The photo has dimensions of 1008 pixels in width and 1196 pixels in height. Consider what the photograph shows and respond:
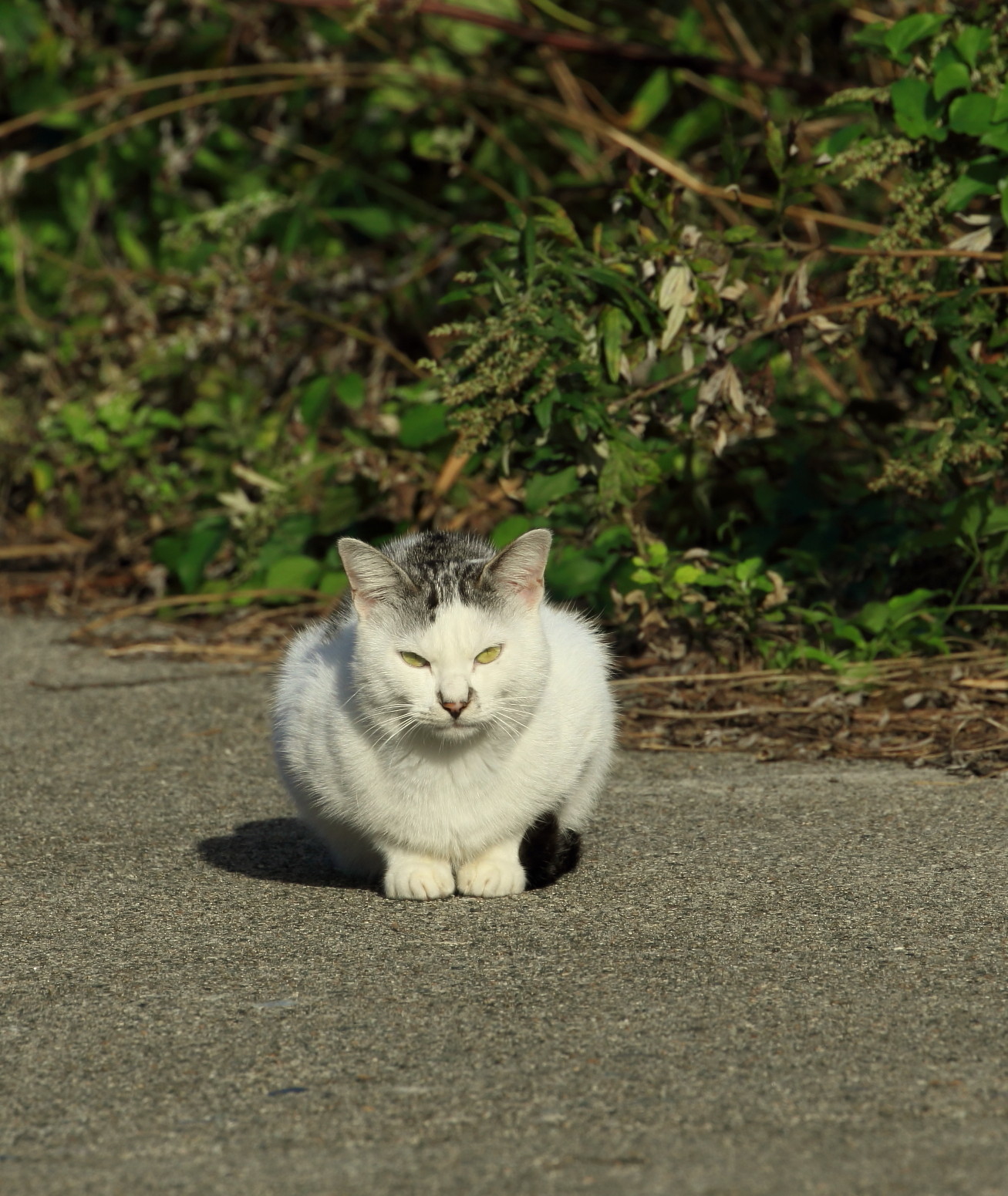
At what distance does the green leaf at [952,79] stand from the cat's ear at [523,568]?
1.88m

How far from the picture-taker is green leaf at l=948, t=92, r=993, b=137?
13.3 feet

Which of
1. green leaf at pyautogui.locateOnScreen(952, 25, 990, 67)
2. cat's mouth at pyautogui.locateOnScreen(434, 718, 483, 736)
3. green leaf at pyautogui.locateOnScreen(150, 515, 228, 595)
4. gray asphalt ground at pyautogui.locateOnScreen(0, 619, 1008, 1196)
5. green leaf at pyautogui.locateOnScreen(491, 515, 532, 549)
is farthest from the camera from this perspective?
green leaf at pyautogui.locateOnScreen(150, 515, 228, 595)

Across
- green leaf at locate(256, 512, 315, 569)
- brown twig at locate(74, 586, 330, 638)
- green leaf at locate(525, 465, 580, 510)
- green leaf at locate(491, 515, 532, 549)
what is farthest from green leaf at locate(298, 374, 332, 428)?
green leaf at locate(525, 465, 580, 510)

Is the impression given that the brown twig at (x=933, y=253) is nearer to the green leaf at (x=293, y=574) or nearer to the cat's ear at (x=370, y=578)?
the cat's ear at (x=370, y=578)

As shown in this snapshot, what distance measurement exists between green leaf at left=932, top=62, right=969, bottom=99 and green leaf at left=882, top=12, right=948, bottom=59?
0.14 metres

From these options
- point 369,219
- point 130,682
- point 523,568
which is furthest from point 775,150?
point 369,219

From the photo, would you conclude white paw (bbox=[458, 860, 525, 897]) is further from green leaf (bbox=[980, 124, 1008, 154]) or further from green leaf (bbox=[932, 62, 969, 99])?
green leaf (bbox=[932, 62, 969, 99])

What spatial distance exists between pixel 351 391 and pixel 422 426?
1.32 ft

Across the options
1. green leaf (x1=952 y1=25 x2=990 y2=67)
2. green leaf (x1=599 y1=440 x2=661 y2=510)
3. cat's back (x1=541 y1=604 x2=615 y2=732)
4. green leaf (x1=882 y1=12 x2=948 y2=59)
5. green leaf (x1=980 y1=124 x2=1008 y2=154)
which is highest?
green leaf (x1=882 y1=12 x2=948 y2=59)

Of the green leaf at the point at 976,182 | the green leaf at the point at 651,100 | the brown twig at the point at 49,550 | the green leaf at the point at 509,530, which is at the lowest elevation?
the brown twig at the point at 49,550

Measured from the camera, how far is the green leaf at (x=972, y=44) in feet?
13.6

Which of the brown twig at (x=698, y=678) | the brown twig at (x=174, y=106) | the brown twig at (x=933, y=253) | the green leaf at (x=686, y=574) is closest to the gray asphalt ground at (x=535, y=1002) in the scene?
the brown twig at (x=698, y=678)

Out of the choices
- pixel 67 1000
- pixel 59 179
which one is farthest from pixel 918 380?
pixel 59 179

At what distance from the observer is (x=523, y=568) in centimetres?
324
